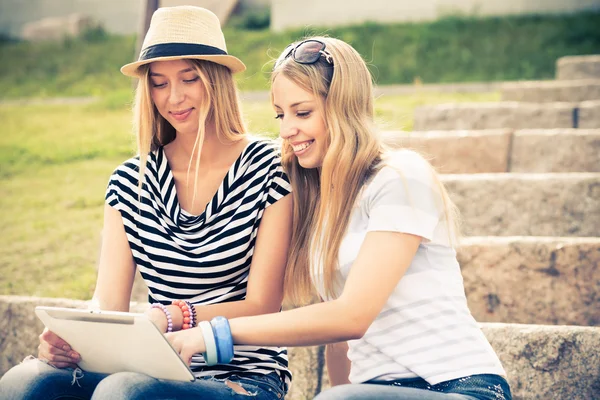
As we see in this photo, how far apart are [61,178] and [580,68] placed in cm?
513

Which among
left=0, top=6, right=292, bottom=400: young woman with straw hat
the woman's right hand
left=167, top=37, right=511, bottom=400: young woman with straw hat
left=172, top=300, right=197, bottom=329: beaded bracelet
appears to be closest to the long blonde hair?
left=0, top=6, right=292, bottom=400: young woman with straw hat

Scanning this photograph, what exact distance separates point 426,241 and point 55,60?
12.1 metres

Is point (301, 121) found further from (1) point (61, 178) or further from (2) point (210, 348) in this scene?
(1) point (61, 178)

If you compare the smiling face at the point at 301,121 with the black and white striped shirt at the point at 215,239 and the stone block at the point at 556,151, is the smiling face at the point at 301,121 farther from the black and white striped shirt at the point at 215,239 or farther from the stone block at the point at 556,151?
the stone block at the point at 556,151

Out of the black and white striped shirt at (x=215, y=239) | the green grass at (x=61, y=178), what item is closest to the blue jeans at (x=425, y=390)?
the black and white striped shirt at (x=215, y=239)

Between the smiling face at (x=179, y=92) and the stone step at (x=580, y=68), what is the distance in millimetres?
6027

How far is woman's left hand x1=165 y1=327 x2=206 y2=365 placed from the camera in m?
2.17

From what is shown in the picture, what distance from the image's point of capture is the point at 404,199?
222 cm

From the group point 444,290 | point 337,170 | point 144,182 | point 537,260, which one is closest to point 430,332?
point 444,290

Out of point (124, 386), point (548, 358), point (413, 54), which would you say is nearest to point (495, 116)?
point (548, 358)

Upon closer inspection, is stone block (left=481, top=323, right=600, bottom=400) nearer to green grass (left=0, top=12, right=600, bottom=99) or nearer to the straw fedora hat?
the straw fedora hat

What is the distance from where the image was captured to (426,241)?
89.4 inches

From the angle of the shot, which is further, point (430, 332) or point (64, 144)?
point (64, 144)

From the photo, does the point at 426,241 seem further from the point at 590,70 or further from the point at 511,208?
the point at 590,70
